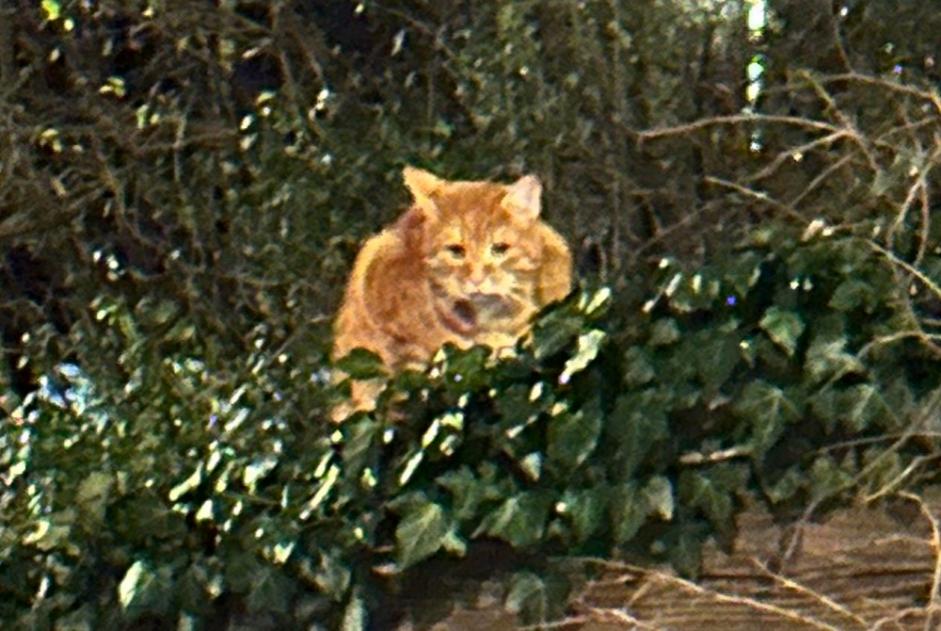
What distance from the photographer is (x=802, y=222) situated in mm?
3809

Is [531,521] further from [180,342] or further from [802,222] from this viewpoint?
[180,342]

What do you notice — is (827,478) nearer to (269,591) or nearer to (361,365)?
(361,365)

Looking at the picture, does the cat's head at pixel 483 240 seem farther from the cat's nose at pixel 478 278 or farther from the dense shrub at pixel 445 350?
the dense shrub at pixel 445 350

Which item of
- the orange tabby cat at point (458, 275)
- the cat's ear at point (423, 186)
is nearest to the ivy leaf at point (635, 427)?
the orange tabby cat at point (458, 275)

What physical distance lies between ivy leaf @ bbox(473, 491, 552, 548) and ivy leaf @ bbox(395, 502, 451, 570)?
8cm

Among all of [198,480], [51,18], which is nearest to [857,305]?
[198,480]

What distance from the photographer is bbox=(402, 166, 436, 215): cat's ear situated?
409 cm

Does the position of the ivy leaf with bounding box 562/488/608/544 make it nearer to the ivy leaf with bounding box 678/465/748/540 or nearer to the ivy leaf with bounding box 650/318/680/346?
the ivy leaf with bounding box 678/465/748/540

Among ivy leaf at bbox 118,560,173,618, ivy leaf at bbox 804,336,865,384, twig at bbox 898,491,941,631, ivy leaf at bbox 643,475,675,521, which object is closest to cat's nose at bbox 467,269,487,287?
ivy leaf at bbox 643,475,675,521

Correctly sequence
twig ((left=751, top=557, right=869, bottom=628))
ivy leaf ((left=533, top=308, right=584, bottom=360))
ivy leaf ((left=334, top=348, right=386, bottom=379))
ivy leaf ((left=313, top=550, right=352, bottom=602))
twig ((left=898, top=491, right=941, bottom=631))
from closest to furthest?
twig ((left=898, top=491, right=941, bottom=631))
twig ((left=751, top=557, right=869, bottom=628))
ivy leaf ((left=533, top=308, right=584, bottom=360))
ivy leaf ((left=313, top=550, right=352, bottom=602))
ivy leaf ((left=334, top=348, right=386, bottom=379))

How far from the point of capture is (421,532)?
12.1 feet

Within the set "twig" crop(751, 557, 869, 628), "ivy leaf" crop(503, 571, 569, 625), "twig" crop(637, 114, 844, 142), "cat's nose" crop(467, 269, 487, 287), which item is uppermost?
"twig" crop(637, 114, 844, 142)

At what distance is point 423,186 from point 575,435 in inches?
31.0

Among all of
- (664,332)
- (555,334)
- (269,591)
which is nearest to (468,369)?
(555,334)
